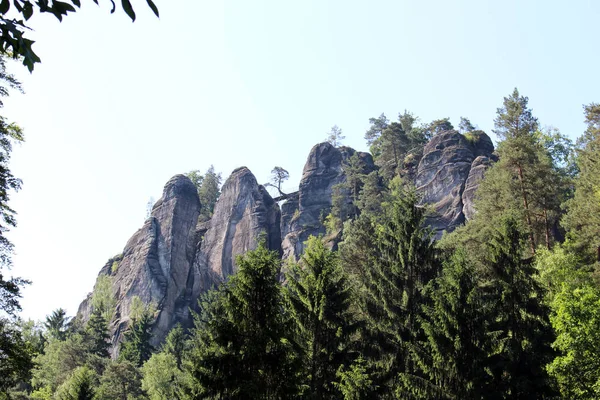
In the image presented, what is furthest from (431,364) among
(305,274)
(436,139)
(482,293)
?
(436,139)

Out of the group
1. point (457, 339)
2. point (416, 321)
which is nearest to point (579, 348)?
point (457, 339)

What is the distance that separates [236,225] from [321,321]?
5192 centimetres

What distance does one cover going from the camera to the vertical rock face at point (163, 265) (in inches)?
2487

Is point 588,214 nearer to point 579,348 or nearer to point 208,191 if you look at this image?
point 579,348

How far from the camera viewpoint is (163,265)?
67.2 metres

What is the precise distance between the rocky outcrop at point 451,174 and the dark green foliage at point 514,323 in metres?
33.3

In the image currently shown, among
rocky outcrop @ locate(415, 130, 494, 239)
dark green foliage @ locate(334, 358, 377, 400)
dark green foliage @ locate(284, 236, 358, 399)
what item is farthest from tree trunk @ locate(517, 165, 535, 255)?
rocky outcrop @ locate(415, 130, 494, 239)

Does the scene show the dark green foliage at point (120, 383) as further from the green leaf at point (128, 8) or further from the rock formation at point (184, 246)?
the green leaf at point (128, 8)

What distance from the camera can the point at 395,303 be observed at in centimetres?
2270

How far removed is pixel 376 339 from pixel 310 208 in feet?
162

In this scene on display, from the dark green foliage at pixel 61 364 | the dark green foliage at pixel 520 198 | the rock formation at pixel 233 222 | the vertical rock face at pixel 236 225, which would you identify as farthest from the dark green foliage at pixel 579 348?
the vertical rock face at pixel 236 225

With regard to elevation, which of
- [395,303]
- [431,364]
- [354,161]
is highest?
[354,161]

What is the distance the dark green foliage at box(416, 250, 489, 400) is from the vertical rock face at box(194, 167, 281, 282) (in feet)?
159

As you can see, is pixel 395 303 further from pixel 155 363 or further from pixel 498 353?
pixel 155 363
